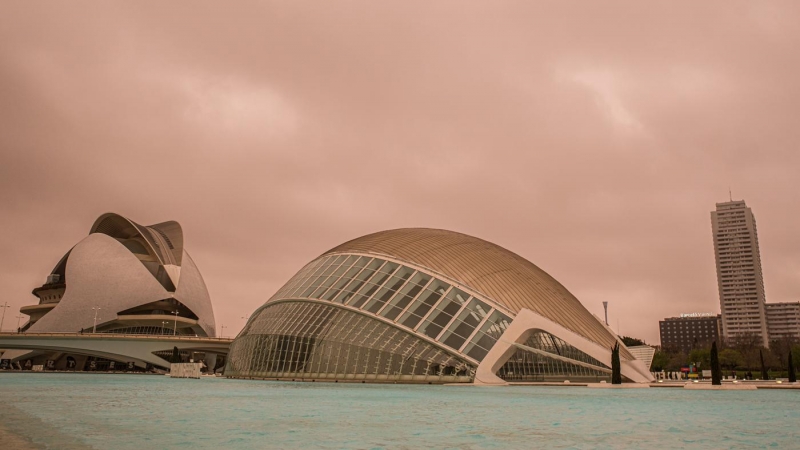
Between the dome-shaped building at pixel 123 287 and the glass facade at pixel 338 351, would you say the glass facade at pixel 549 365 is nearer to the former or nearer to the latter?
the glass facade at pixel 338 351

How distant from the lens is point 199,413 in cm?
1669

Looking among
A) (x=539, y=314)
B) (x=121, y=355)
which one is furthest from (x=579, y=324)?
(x=121, y=355)

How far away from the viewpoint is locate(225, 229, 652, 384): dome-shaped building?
116 ft

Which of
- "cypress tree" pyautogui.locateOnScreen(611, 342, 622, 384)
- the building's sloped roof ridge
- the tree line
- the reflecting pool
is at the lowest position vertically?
the reflecting pool

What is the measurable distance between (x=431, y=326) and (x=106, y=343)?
2747 inches

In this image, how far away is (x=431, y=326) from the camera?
36.4m

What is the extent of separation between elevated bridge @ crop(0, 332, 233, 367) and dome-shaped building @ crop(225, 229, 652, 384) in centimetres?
5151

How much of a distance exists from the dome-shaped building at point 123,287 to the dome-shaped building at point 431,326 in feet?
230

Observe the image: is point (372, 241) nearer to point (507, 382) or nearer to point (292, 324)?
point (292, 324)

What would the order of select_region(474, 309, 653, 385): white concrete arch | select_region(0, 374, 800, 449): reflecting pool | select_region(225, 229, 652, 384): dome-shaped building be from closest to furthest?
select_region(0, 374, 800, 449): reflecting pool → select_region(474, 309, 653, 385): white concrete arch → select_region(225, 229, 652, 384): dome-shaped building

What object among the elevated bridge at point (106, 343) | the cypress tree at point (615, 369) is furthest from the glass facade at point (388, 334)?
the elevated bridge at point (106, 343)

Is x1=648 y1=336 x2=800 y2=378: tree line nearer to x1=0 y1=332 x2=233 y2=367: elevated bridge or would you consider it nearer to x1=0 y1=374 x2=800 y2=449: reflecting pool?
x1=0 y1=332 x2=233 y2=367: elevated bridge

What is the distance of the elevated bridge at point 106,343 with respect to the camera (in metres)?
86.7

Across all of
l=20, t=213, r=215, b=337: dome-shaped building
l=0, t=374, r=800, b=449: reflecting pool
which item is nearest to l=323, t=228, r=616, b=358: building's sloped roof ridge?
l=0, t=374, r=800, b=449: reflecting pool
